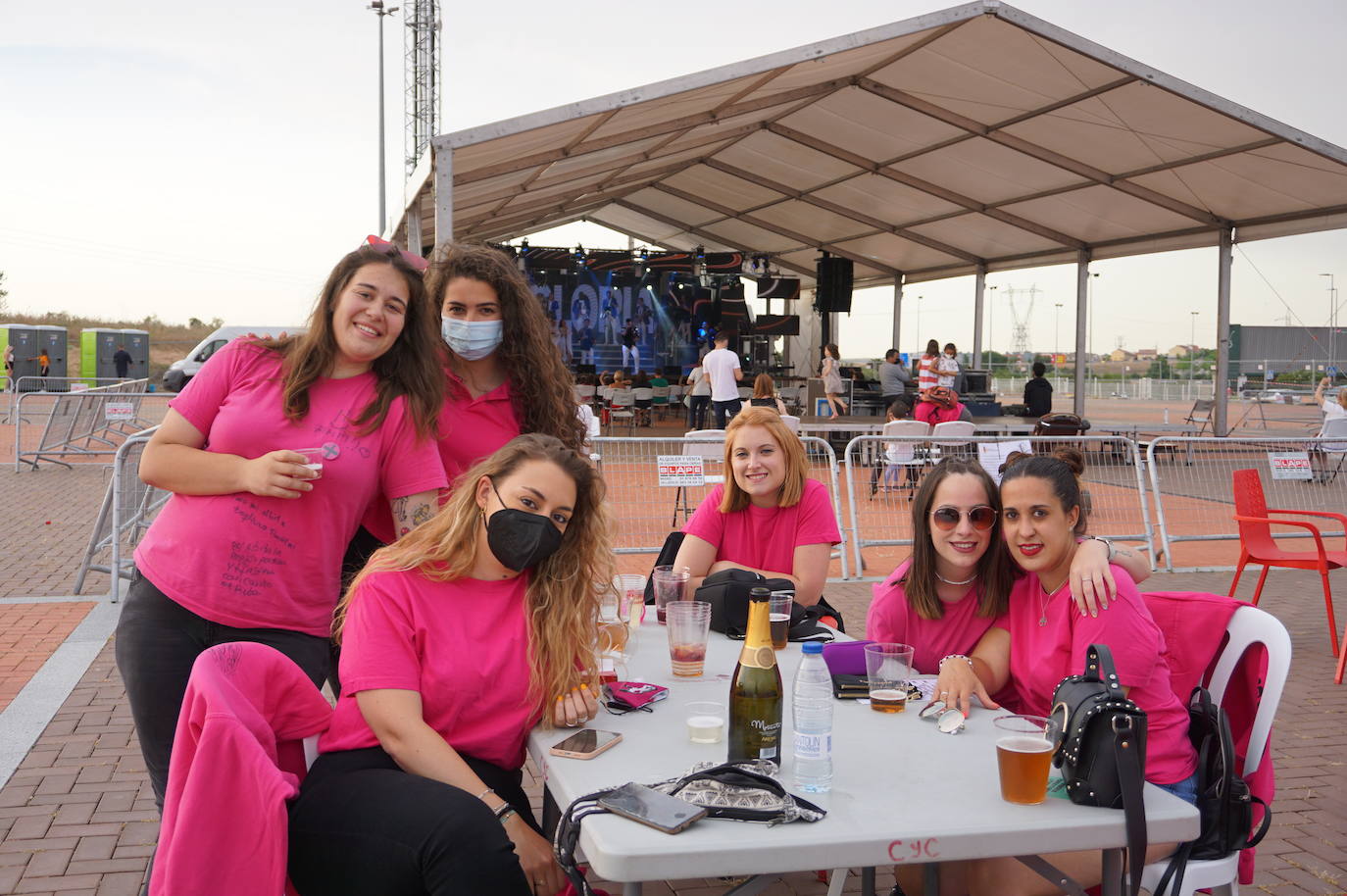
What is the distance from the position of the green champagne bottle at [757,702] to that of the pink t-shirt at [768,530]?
1.80 m

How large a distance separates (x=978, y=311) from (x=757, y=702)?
22674 millimetres

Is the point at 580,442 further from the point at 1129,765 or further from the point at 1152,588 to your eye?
the point at 1152,588

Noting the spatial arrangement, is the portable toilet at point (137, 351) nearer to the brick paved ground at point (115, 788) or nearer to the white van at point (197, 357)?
the white van at point (197, 357)

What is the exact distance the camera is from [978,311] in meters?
23.4

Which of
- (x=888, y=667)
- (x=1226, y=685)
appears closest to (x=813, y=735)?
(x=888, y=667)

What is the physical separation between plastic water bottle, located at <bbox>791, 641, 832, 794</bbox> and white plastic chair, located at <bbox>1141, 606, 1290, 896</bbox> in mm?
691

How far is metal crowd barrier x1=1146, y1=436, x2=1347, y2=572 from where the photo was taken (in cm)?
790

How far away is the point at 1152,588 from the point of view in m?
7.55

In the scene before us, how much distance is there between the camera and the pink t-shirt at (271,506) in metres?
2.50

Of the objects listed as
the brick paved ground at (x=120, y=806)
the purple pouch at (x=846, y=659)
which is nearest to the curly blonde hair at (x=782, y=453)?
the purple pouch at (x=846, y=659)

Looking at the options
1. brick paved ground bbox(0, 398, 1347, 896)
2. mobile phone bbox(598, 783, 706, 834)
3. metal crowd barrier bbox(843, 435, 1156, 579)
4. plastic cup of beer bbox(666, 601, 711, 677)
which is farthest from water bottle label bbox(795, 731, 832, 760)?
metal crowd barrier bbox(843, 435, 1156, 579)

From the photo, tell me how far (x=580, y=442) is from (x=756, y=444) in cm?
88

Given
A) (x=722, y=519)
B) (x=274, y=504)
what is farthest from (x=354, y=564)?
(x=722, y=519)

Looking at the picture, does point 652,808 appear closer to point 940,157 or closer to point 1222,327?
point 940,157
